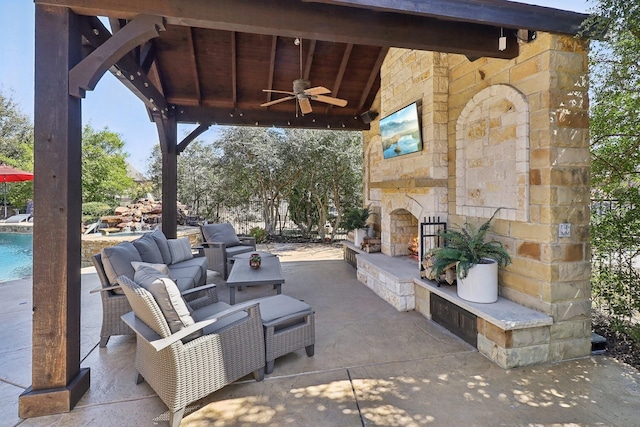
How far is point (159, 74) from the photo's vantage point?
575 cm

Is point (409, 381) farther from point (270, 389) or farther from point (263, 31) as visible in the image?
point (263, 31)

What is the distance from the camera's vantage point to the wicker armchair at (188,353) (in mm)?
2117

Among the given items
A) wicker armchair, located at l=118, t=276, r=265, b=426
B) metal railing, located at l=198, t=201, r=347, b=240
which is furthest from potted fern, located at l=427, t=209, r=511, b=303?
metal railing, located at l=198, t=201, r=347, b=240

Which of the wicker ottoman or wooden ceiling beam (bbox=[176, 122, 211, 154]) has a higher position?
wooden ceiling beam (bbox=[176, 122, 211, 154])

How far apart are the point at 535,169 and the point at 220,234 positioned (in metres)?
5.60

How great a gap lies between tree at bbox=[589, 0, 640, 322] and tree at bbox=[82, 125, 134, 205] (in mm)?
16670

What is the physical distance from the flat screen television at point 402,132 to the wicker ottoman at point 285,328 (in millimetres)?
3136

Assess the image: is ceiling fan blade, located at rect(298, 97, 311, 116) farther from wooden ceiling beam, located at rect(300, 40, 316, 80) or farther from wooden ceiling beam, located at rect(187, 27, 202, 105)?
wooden ceiling beam, located at rect(187, 27, 202, 105)

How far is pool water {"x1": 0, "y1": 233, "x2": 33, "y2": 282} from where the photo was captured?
7133 mm

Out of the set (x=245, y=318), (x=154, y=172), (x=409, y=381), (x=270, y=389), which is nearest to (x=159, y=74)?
(x=245, y=318)

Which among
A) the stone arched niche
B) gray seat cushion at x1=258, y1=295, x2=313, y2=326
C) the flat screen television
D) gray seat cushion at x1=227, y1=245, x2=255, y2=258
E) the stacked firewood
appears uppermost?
the flat screen television

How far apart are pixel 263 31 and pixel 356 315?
348 cm

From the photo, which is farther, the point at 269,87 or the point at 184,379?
the point at 269,87

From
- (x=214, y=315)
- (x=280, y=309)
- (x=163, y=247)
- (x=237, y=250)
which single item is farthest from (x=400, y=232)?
(x=163, y=247)
